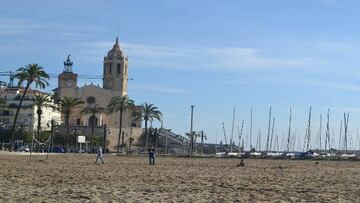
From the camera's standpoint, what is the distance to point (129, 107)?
115750 millimetres

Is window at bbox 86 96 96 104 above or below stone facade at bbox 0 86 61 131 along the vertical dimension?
above

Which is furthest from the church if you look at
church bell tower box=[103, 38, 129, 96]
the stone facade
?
the stone facade

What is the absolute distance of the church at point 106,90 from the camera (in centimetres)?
15775

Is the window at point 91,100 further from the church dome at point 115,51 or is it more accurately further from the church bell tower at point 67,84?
the church dome at point 115,51

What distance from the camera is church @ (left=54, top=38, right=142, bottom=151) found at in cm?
15775

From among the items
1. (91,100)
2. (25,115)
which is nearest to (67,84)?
(91,100)

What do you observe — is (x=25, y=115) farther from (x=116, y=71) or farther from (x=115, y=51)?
(x=115, y=51)

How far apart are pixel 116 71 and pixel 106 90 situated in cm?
726

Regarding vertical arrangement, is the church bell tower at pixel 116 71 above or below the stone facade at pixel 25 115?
above

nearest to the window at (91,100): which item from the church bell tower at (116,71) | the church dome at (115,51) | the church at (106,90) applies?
the church at (106,90)

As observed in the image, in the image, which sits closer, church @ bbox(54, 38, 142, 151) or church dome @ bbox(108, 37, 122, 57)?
church @ bbox(54, 38, 142, 151)

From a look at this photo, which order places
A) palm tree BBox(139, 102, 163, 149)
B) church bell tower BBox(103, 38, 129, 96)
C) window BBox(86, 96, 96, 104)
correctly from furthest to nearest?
church bell tower BBox(103, 38, 129, 96), window BBox(86, 96, 96, 104), palm tree BBox(139, 102, 163, 149)

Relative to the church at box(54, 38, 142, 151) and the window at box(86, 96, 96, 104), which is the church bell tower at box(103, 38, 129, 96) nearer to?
the church at box(54, 38, 142, 151)

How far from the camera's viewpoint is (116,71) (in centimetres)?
16800
